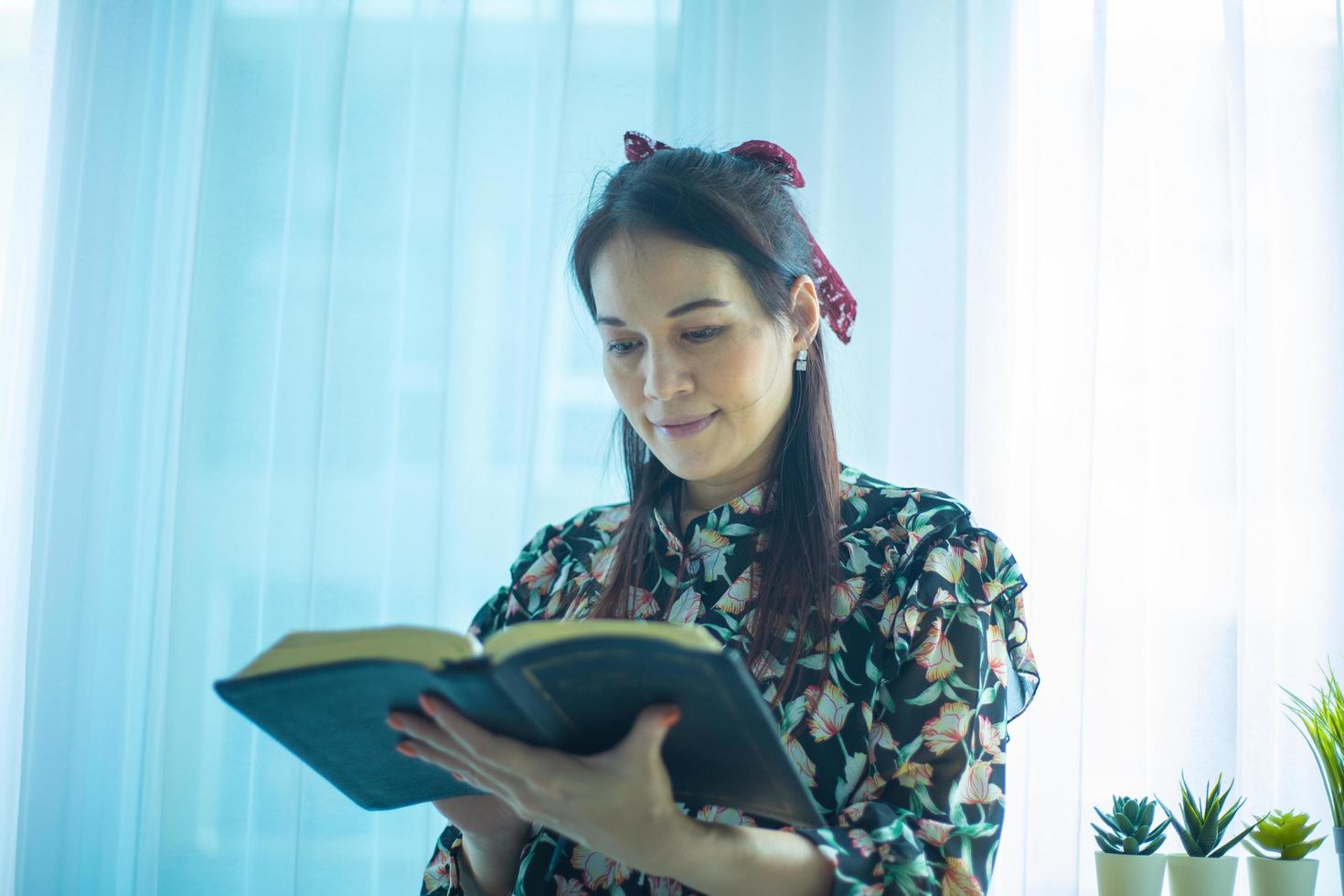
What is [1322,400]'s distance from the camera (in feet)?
5.64

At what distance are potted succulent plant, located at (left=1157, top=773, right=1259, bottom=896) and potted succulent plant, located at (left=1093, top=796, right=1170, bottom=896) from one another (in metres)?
0.02

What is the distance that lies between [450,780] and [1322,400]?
1450 mm

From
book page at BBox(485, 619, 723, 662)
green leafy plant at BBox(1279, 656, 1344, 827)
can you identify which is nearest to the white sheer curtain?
green leafy plant at BBox(1279, 656, 1344, 827)

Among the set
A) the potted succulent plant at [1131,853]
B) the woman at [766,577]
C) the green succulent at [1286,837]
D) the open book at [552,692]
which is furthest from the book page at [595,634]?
the green succulent at [1286,837]

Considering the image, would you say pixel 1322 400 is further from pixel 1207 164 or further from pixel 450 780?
pixel 450 780

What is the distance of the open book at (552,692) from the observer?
25.7 inches

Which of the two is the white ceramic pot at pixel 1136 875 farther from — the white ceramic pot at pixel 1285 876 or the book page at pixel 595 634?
the book page at pixel 595 634

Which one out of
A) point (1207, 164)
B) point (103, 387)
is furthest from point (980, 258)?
point (103, 387)

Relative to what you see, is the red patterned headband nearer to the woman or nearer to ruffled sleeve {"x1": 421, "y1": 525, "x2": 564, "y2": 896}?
the woman

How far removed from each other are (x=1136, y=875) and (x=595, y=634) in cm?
105

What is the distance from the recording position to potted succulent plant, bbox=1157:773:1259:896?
1388mm

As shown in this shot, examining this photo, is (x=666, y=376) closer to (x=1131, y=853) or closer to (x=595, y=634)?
(x=595, y=634)

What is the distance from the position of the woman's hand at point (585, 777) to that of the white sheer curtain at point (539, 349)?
106 centimetres

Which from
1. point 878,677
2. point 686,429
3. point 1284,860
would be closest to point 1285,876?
point 1284,860
